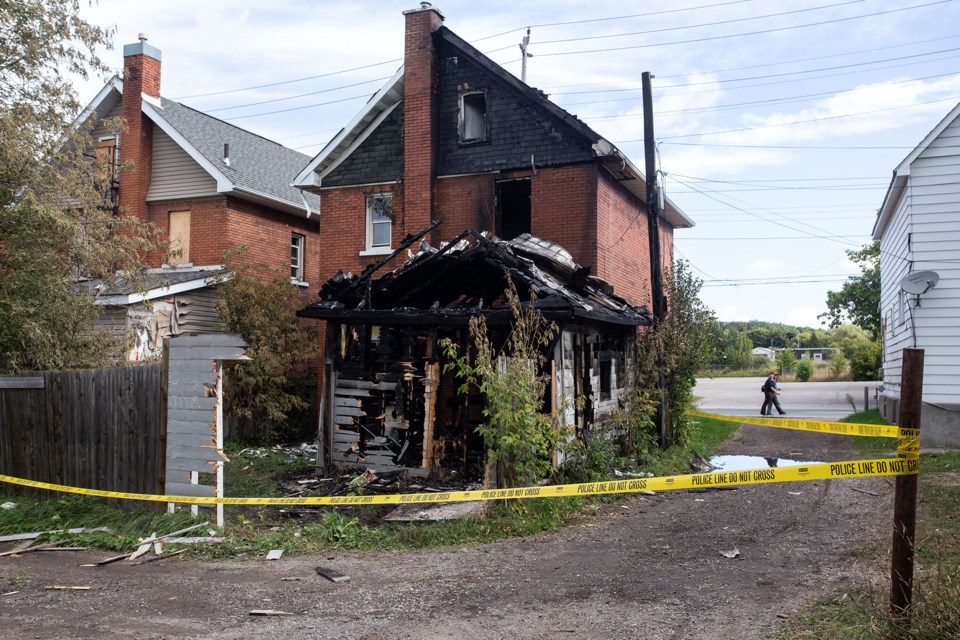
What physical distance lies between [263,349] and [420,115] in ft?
21.6

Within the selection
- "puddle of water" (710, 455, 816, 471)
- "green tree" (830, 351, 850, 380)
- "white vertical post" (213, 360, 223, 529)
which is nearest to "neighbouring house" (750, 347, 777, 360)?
"green tree" (830, 351, 850, 380)

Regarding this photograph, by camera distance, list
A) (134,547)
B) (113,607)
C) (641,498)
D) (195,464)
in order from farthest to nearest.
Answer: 1. (641,498)
2. (195,464)
3. (134,547)
4. (113,607)


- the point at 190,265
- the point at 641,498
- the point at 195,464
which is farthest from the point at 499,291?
the point at 190,265

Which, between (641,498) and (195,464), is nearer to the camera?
(195,464)

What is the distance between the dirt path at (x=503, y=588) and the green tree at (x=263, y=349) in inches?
365

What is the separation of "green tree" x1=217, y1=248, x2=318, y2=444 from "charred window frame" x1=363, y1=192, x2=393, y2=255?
2290 millimetres

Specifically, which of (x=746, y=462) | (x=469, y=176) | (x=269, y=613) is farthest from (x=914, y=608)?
(x=469, y=176)

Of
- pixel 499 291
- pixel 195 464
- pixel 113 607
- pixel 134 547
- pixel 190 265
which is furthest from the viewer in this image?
pixel 190 265

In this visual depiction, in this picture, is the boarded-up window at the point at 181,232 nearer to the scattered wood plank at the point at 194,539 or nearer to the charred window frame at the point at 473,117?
the charred window frame at the point at 473,117

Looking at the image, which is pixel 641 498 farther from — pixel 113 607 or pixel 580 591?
pixel 113 607

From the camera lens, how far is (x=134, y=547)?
841 centimetres

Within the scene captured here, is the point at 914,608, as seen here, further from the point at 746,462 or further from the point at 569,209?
the point at 569,209

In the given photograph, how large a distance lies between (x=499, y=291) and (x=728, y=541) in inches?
286

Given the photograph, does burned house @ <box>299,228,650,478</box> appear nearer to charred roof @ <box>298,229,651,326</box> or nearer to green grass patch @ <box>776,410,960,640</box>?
charred roof @ <box>298,229,651,326</box>
